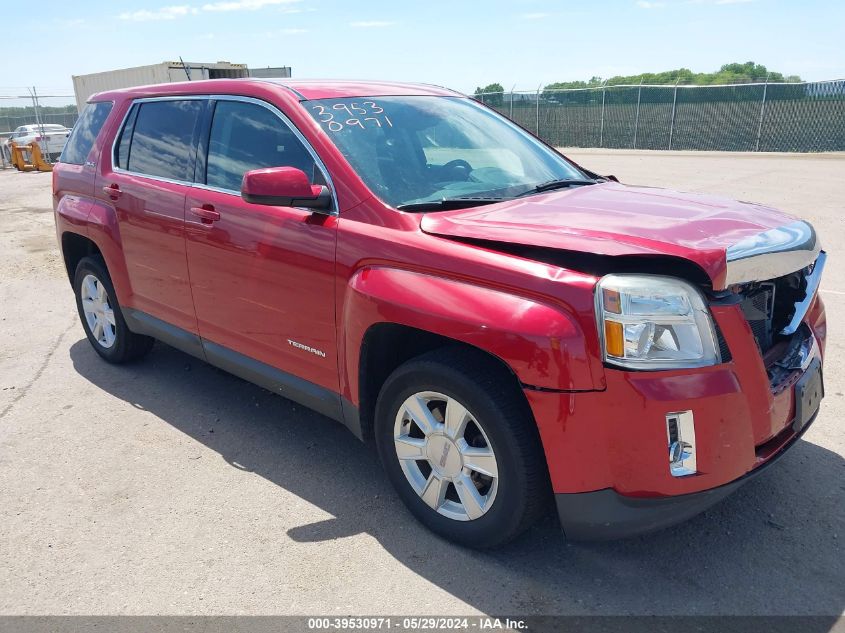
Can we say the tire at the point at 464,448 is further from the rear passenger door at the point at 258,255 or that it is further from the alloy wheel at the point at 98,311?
the alloy wheel at the point at 98,311

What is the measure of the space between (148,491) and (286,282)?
125 cm

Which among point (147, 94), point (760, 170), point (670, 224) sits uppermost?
point (147, 94)

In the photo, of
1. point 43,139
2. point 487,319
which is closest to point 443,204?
point 487,319

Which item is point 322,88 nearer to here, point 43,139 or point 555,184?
point 555,184

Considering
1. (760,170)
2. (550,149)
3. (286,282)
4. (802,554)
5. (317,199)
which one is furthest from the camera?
(760,170)

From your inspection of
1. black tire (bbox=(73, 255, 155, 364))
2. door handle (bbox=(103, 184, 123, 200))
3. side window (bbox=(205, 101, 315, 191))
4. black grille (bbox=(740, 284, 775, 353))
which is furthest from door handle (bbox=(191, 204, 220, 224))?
black grille (bbox=(740, 284, 775, 353))

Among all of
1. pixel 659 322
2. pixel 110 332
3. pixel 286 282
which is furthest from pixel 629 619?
pixel 110 332

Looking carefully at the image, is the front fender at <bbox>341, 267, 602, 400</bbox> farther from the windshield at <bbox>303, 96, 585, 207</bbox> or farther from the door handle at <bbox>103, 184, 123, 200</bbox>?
the door handle at <bbox>103, 184, 123, 200</bbox>

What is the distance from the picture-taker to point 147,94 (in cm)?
461

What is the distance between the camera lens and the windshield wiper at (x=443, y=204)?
3.12 m

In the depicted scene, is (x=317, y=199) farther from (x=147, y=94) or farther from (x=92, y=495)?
(x=147, y=94)

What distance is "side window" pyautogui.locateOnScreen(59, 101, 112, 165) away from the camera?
4977mm

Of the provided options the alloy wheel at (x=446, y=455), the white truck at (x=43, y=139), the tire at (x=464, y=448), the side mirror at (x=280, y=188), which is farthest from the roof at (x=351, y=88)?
the white truck at (x=43, y=139)

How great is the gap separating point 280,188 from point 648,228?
4.95 ft
